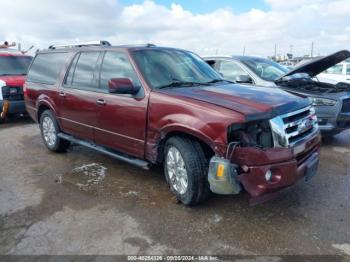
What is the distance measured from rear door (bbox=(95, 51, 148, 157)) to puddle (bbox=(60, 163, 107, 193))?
0.50m

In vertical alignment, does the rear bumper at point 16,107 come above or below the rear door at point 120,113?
below

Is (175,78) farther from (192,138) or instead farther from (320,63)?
(320,63)

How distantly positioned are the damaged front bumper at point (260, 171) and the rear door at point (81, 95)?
7.88ft

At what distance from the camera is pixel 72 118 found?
18.6ft

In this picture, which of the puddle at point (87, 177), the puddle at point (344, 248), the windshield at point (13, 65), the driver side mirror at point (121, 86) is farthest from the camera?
the windshield at point (13, 65)

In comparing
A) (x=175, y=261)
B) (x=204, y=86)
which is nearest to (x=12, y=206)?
(x=175, y=261)

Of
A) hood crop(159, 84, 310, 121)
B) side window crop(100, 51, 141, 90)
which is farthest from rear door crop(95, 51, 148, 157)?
hood crop(159, 84, 310, 121)

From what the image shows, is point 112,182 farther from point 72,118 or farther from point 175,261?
point 175,261

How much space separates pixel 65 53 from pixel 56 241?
353 centimetres

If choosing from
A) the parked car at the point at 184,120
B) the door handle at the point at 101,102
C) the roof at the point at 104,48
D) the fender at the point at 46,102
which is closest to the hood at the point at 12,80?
the fender at the point at 46,102

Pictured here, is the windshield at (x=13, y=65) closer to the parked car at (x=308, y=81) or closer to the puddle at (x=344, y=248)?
the parked car at (x=308, y=81)

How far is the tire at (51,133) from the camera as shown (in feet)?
20.7

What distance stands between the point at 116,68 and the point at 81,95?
815 mm

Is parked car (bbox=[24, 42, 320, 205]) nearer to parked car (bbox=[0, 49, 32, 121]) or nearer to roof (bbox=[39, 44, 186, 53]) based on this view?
roof (bbox=[39, 44, 186, 53])
